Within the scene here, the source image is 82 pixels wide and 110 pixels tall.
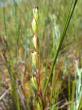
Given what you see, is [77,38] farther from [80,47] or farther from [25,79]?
[25,79]

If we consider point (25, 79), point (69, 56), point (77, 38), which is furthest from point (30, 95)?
point (77, 38)

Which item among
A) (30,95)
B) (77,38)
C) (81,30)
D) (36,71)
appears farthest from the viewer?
(81,30)

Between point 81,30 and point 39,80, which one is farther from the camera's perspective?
Result: point 81,30

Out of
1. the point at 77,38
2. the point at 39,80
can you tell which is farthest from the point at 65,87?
the point at 39,80

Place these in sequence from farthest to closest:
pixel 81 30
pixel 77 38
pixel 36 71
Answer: pixel 81 30
pixel 77 38
pixel 36 71

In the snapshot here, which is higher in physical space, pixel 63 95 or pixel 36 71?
pixel 36 71

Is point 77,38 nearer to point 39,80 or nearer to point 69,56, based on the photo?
point 69,56
